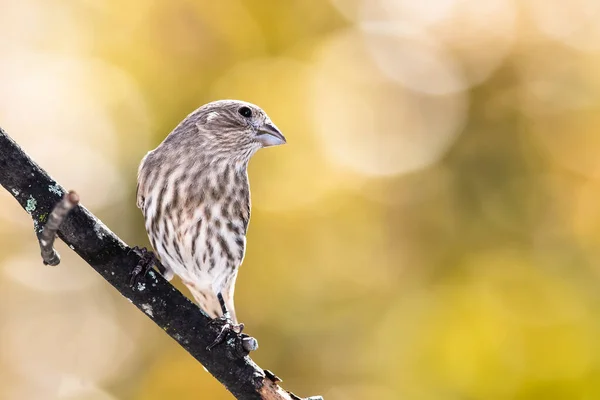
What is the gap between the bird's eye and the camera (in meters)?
5.59

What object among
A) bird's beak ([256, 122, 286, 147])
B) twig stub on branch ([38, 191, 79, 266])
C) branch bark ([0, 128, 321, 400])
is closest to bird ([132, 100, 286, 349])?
bird's beak ([256, 122, 286, 147])

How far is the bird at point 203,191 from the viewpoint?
5.26 metres

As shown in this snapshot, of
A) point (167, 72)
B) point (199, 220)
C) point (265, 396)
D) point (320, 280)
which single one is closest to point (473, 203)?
point (320, 280)

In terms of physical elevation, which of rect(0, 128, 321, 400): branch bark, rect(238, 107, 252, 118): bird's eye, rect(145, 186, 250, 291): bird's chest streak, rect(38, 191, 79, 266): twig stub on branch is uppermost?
rect(238, 107, 252, 118): bird's eye

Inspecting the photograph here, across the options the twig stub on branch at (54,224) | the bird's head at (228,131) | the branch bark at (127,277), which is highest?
the bird's head at (228,131)

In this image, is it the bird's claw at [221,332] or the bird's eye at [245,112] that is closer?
the bird's claw at [221,332]

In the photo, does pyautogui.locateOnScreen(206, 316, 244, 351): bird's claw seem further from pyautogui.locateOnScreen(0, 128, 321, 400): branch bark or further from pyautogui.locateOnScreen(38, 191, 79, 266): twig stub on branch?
pyautogui.locateOnScreen(38, 191, 79, 266): twig stub on branch

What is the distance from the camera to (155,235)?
5379 mm

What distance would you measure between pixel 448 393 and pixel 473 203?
2292 mm

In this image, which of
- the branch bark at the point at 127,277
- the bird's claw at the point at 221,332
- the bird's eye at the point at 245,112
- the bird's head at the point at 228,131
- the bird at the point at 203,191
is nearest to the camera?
the branch bark at the point at 127,277

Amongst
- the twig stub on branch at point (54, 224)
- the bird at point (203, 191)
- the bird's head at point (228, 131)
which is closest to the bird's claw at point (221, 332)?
the twig stub on branch at point (54, 224)

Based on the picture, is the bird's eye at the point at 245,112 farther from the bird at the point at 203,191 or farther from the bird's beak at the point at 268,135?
the bird's beak at the point at 268,135

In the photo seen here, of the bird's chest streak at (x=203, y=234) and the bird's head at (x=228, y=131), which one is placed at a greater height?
the bird's head at (x=228, y=131)

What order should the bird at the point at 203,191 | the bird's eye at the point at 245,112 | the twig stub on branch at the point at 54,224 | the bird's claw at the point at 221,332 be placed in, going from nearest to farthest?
1. the twig stub on branch at the point at 54,224
2. the bird's claw at the point at 221,332
3. the bird at the point at 203,191
4. the bird's eye at the point at 245,112
